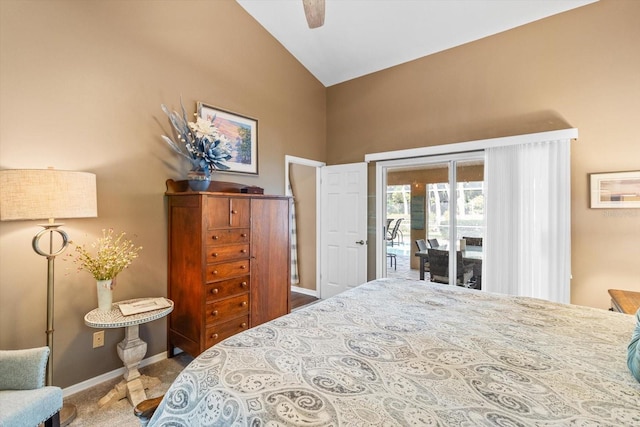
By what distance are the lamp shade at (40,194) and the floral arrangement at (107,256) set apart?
0.42 m

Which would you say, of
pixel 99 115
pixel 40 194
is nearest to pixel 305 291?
pixel 99 115

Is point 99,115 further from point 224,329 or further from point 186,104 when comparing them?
point 224,329

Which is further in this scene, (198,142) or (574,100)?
Result: (574,100)

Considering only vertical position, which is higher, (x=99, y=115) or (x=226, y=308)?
(x=99, y=115)

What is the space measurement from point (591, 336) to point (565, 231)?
189 cm


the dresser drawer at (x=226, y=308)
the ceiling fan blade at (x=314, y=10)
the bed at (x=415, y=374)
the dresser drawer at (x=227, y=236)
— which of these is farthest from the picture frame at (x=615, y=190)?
the dresser drawer at (x=226, y=308)

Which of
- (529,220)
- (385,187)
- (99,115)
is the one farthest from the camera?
(385,187)

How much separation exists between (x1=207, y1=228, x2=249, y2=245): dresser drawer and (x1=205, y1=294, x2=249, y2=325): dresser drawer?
1.67ft

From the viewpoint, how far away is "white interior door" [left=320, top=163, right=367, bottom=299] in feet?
13.9

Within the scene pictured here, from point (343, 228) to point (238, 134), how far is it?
205cm

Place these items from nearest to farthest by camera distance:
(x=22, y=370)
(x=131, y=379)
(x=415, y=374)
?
(x=415, y=374), (x=22, y=370), (x=131, y=379)

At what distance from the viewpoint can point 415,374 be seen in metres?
1.02

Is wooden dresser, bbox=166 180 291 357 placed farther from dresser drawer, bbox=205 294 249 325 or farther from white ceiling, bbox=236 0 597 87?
white ceiling, bbox=236 0 597 87

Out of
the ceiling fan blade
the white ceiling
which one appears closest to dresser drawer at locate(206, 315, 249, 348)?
the ceiling fan blade
